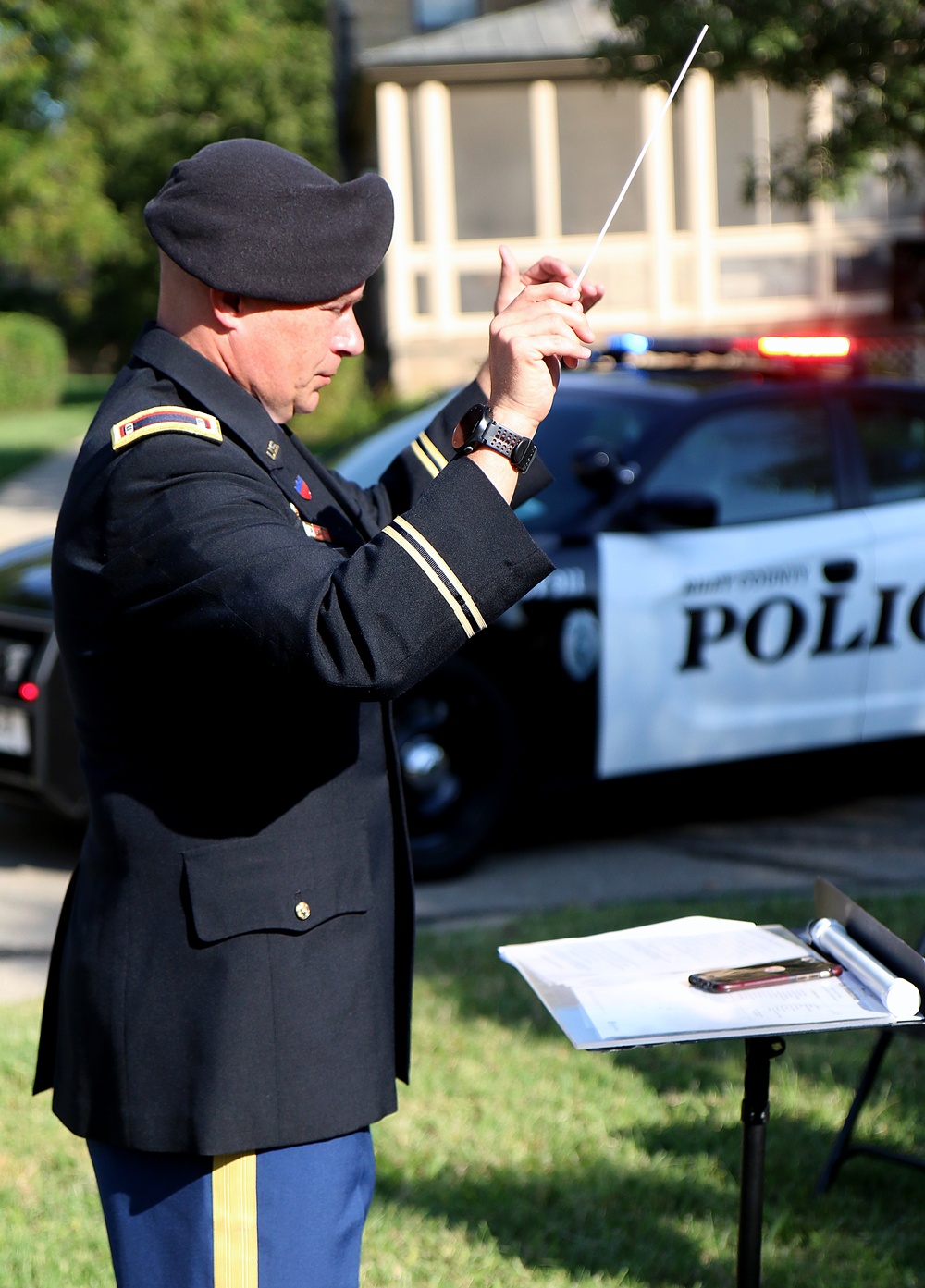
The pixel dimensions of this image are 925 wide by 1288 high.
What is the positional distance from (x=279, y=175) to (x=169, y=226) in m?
0.14

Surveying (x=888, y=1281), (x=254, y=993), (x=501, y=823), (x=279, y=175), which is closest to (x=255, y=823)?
(x=254, y=993)

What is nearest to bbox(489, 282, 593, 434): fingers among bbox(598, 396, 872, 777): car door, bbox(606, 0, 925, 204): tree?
bbox(598, 396, 872, 777): car door

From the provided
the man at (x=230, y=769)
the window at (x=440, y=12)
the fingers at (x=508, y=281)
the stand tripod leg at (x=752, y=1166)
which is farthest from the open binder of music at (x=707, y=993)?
the window at (x=440, y=12)

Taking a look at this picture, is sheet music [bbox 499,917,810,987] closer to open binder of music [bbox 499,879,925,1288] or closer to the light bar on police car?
open binder of music [bbox 499,879,925,1288]

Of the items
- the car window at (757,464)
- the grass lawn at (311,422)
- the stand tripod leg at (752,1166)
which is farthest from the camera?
the grass lawn at (311,422)

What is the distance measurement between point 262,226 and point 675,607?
3.78m

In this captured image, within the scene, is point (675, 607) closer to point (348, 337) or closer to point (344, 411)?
point (348, 337)

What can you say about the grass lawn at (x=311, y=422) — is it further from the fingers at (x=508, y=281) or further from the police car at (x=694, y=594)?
the fingers at (x=508, y=281)

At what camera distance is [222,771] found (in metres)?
1.80

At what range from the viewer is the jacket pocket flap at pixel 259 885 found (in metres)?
1.81

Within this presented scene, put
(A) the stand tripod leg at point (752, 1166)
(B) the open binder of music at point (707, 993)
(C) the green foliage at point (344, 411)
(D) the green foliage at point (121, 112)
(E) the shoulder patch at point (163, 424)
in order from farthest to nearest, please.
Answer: (D) the green foliage at point (121, 112) → (C) the green foliage at point (344, 411) → (A) the stand tripod leg at point (752, 1166) → (B) the open binder of music at point (707, 993) → (E) the shoulder patch at point (163, 424)

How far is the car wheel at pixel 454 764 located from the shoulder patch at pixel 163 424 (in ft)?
11.4

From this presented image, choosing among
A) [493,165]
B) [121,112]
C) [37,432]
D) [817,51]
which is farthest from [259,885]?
[121,112]

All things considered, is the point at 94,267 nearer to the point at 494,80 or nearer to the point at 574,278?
the point at 494,80
